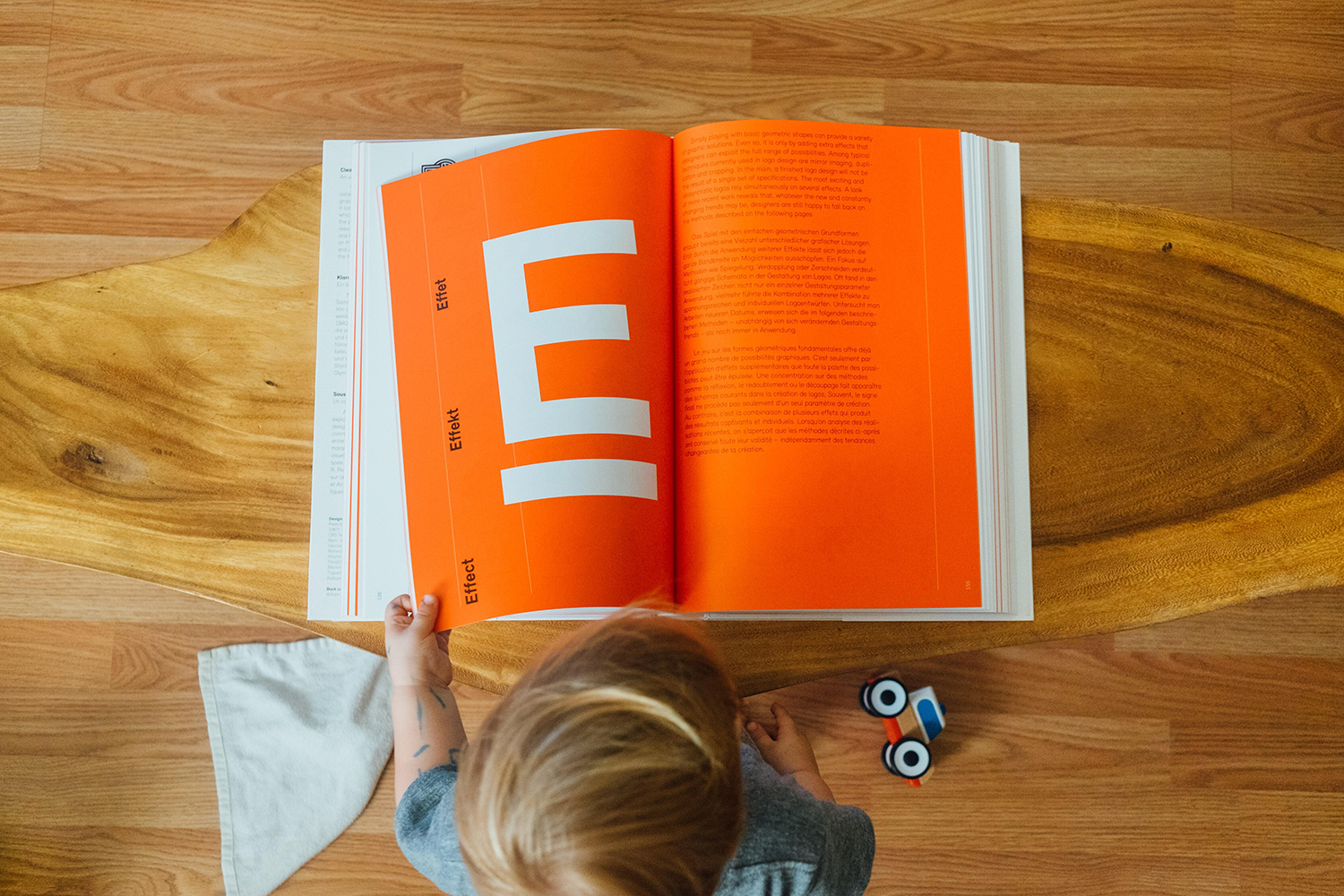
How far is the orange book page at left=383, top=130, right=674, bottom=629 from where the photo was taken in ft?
1.61

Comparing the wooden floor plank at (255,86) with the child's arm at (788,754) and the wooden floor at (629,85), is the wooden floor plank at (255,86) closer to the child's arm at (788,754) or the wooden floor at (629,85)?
the wooden floor at (629,85)

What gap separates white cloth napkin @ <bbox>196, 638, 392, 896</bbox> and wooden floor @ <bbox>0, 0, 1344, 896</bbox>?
0.08 feet

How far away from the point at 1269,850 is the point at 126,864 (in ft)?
4.09

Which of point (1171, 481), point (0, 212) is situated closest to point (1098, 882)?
point (1171, 481)

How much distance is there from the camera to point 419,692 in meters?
0.53

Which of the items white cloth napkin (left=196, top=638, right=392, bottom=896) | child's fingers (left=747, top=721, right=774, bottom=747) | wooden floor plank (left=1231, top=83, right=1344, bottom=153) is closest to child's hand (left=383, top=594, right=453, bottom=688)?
child's fingers (left=747, top=721, right=774, bottom=747)

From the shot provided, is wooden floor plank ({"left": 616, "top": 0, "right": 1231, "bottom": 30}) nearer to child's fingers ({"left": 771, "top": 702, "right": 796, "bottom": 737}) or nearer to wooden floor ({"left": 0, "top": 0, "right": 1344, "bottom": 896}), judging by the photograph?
wooden floor ({"left": 0, "top": 0, "right": 1344, "bottom": 896})

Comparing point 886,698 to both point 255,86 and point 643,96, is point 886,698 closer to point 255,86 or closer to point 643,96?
point 643,96

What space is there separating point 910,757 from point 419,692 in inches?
20.5

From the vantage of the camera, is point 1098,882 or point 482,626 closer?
point 482,626

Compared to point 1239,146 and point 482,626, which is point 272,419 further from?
point 1239,146

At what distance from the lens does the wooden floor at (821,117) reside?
0.79 meters

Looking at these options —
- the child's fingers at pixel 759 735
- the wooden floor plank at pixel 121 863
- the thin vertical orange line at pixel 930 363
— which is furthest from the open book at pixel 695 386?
the wooden floor plank at pixel 121 863

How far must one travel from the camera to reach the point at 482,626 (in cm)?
53
